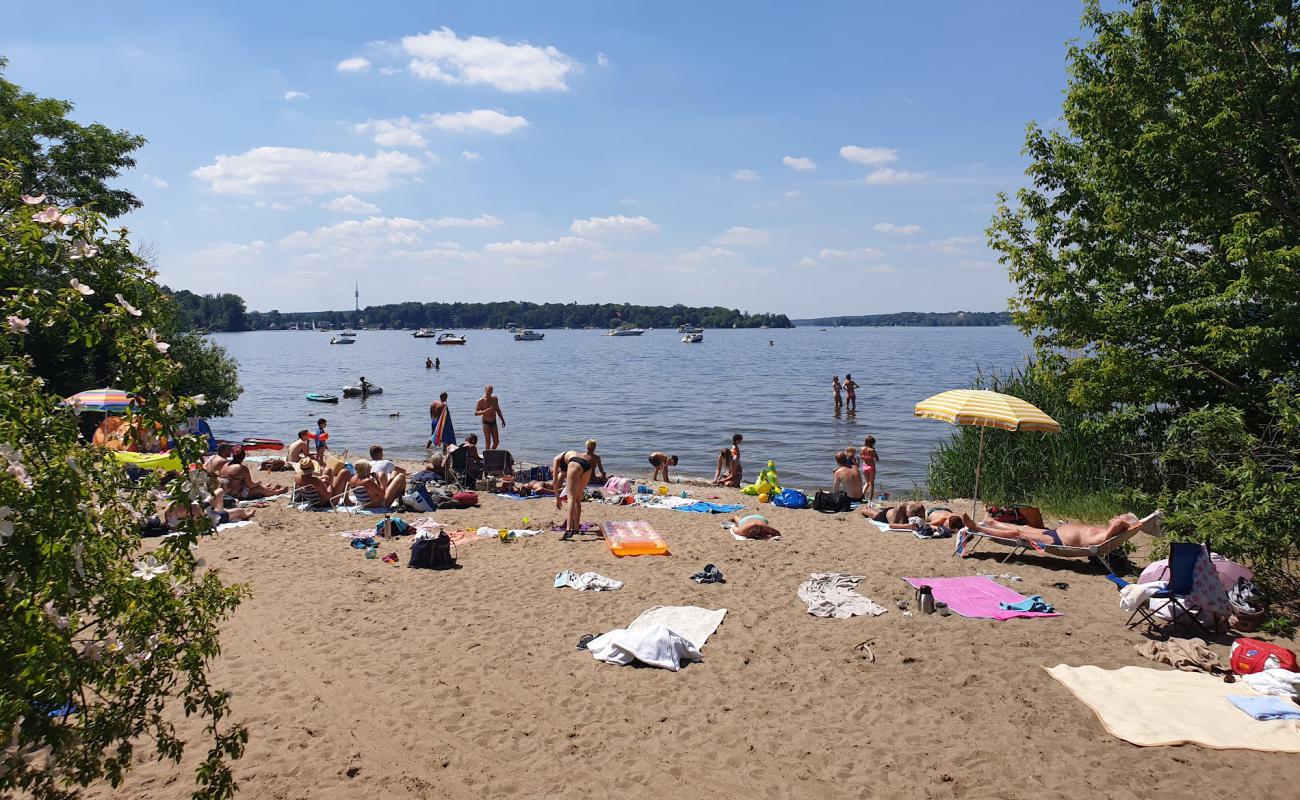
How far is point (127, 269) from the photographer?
9.20 feet

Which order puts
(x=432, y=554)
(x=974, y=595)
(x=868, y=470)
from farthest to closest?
(x=868, y=470) → (x=432, y=554) → (x=974, y=595)

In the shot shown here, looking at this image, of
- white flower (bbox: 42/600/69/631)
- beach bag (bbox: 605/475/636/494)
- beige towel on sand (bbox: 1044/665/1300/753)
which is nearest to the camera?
white flower (bbox: 42/600/69/631)

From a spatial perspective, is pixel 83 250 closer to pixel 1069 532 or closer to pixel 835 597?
pixel 835 597

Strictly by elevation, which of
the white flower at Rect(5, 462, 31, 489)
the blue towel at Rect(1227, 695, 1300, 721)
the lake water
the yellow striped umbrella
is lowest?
the lake water

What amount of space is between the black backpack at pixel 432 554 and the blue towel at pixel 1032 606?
650cm

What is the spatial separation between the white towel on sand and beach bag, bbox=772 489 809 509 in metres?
7.22

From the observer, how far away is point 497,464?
602 inches

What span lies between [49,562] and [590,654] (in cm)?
503

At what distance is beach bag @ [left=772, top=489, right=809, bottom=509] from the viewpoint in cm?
1384

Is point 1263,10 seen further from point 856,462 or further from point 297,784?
point 297,784

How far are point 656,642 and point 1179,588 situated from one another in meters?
5.06

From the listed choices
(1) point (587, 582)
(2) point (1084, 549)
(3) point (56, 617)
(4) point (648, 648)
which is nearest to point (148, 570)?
(3) point (56, 617)

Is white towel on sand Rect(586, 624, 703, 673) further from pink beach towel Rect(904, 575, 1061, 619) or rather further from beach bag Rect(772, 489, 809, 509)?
beach bag Rect(772, 489, 809, 509)

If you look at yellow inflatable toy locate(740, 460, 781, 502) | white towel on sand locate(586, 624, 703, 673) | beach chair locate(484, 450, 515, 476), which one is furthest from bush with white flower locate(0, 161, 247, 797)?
yellow inflatable toy locate(740, 460, 781, 502)
